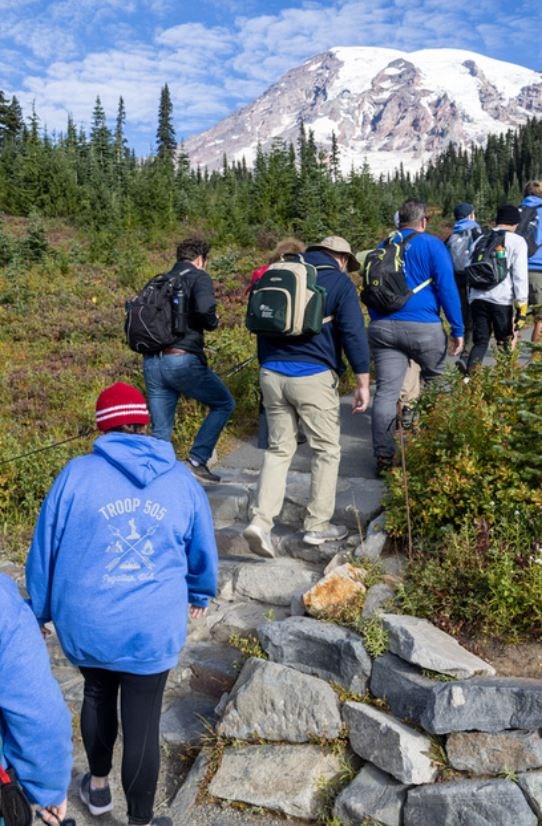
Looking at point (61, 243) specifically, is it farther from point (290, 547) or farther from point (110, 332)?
point (290, 547)

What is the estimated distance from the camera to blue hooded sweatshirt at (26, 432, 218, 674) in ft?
9.37

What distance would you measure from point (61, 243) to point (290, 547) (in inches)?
641

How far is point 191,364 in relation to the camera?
5848 mm

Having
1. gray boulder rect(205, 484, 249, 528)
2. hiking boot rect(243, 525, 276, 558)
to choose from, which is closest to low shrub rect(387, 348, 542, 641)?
hiking boot rect(243, 525, 276, 558)

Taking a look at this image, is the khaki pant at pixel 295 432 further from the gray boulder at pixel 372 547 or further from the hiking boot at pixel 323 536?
the gray boulder at pixel 372 547

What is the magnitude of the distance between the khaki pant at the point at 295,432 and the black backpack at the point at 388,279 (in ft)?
3.28

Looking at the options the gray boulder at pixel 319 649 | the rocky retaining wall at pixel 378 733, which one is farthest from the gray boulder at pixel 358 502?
the rocky retaining wall at pixel 378 733

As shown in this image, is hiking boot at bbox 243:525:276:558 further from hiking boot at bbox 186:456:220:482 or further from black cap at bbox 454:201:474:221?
black cap at bbox 454:201:474:221

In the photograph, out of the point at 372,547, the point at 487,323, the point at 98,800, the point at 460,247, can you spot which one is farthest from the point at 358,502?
the point at 460,247

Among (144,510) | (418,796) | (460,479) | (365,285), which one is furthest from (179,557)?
(365,285)

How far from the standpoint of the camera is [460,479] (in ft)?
14.1

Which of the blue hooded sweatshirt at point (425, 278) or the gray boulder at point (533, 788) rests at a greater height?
the blue hooded sweatshirt at point (425, 278)

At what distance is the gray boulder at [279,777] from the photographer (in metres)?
3.57

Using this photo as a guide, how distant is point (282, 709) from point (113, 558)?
1.53 metres
